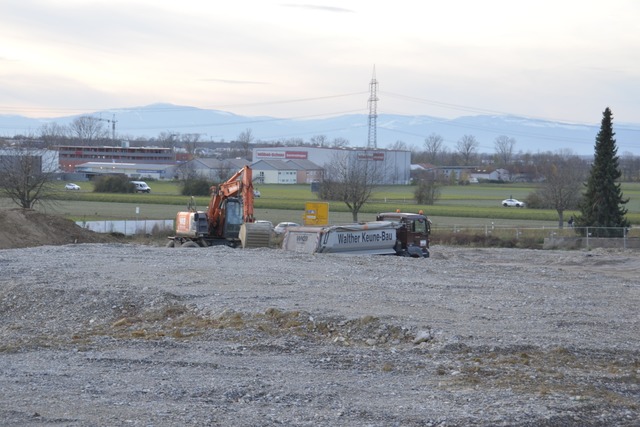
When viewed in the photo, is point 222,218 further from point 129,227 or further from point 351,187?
point 351,187

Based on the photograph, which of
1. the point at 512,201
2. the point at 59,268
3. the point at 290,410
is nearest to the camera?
the point at 290,410

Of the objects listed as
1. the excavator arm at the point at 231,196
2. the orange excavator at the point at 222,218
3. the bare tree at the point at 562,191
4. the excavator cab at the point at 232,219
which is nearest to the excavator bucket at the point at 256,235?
the orange excavator at the point at 222,218

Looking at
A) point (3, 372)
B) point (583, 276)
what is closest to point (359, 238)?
point (583, 276)

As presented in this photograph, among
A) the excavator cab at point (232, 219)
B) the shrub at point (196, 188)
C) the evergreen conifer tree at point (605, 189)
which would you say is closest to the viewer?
the excavator cab at point (232, 219)

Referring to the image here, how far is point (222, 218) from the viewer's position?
37.3 m

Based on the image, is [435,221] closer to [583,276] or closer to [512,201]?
[512,201]

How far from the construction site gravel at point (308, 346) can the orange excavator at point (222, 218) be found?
985cm

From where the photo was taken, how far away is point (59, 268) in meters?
24.3

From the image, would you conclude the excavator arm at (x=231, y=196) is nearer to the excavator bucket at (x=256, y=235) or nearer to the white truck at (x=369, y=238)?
the excavator bucket at (x=256, y=235)

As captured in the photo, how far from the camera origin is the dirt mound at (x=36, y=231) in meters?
37.4

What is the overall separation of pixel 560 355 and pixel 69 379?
7.82 meters

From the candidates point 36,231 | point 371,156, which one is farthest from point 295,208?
point 371,156

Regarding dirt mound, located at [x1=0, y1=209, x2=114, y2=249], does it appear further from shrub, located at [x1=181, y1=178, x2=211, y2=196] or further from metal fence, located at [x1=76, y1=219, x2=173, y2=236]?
shrub, located at [x1=181, y1=178, x2=211, y2=196]

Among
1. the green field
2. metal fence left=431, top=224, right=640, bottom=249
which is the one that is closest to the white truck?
metal fence left=431, top=224, right=640, bottom=249
